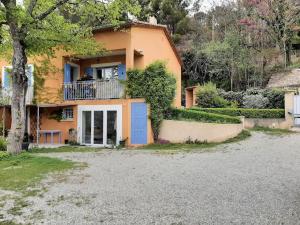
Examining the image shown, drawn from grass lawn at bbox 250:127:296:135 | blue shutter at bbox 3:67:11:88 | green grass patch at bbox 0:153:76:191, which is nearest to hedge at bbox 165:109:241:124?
grass lawn at bbox 250:127:296:135

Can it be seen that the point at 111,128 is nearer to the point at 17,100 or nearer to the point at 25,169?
the point at 17,100

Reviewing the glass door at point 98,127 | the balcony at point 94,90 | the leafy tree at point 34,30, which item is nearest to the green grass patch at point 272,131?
the balcony at point 94,90

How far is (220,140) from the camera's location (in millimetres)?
18422

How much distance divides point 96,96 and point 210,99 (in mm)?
10069

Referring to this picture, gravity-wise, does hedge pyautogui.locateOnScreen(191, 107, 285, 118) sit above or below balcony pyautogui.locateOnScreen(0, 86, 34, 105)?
below

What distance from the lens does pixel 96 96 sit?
2008 cm

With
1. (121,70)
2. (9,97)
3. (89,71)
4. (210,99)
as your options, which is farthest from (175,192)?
(210,99)

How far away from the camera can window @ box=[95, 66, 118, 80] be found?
73.3 feet

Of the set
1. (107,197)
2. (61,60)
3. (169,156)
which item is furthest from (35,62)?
(107,197)

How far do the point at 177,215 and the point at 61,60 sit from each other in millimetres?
17479

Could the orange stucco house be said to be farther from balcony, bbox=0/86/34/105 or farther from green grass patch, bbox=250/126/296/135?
green grass patch, bbox=250/126/296/135

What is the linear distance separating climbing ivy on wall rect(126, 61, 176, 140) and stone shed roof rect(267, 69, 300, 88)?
40.4ft

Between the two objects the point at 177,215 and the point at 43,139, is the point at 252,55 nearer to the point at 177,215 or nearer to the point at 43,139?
the point at 43,139

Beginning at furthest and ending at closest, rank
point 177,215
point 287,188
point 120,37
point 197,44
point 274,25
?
point 197,44
point 274,25
point 120,37
point 287,188
point 177,215
